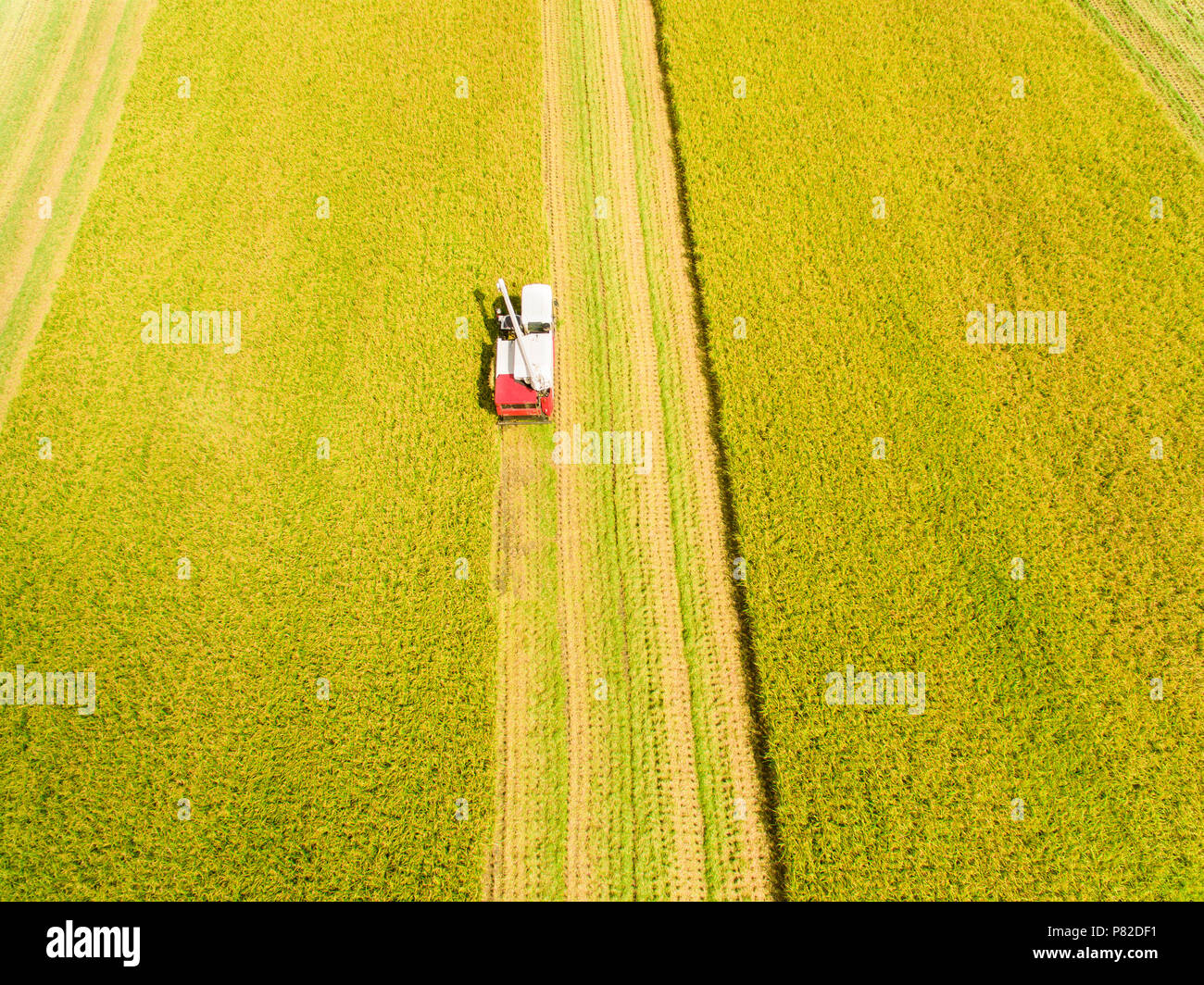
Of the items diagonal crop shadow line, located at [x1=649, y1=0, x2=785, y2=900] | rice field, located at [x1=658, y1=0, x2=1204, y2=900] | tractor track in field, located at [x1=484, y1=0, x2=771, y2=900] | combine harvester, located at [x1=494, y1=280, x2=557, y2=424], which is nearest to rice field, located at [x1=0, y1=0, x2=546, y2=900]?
tractor track in field, located at [x1=484, y1=0, x2=771, y2=900]

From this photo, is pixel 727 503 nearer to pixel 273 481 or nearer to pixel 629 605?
pixel 629 605

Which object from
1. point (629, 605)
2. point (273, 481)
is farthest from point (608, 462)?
point (273, 481)

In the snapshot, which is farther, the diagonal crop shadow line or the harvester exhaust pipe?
the harvester exhaust pipe

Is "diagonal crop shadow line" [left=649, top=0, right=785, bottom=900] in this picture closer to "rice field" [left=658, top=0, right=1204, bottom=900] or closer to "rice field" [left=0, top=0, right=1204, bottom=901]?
"rice field" [left=0, top=0, right=1204, bottom=901]

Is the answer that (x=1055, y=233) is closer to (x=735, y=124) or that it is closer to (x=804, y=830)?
(x=735, y=124)
